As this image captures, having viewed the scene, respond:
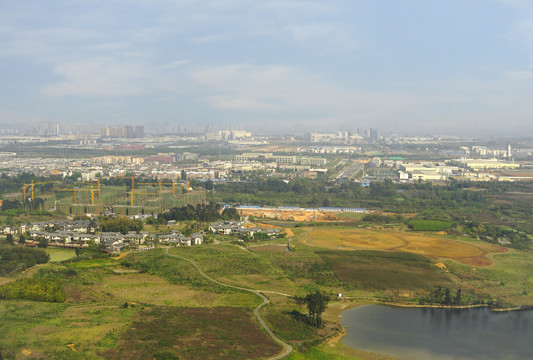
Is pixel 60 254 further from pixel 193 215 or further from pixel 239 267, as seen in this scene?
pixel 193 215

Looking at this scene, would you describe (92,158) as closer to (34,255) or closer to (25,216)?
(25,216)

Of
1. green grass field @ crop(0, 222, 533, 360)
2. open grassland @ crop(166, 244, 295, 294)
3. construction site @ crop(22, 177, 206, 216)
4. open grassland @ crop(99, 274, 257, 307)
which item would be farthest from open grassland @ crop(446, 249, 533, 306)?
construction site @ crop(22, 177, 206, 216)

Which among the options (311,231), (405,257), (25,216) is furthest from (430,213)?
(25,216)

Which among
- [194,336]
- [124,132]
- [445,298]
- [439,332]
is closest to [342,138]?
[124,132]

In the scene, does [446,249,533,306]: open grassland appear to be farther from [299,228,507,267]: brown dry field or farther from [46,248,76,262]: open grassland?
[46,248,76,262]: open grassland

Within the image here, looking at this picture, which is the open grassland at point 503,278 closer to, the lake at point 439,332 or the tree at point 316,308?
the lake at point 439,332

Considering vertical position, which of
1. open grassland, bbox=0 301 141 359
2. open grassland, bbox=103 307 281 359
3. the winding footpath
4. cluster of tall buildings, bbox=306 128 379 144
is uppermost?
cluster of tall buildings, bbox=306 128 379 144
